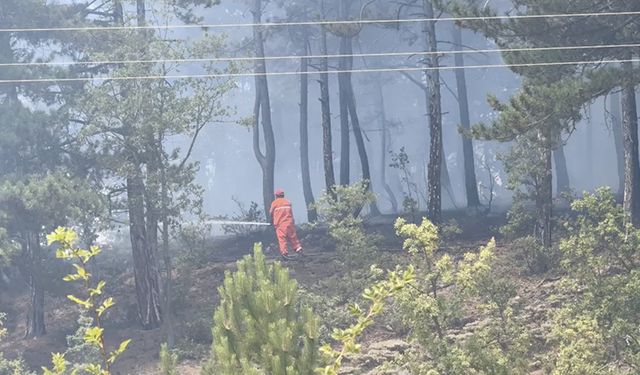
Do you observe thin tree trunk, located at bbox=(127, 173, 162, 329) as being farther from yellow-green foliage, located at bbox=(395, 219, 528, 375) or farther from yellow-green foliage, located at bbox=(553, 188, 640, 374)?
yellow-green foliage, located at bbox=(553, 188, 640, 374)

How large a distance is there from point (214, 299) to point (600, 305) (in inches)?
403

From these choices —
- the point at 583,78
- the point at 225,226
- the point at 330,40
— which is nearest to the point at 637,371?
the point at 583,78

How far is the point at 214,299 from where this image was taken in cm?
2169

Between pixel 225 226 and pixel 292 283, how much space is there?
20.4m

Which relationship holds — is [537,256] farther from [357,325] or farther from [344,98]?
[344,98]

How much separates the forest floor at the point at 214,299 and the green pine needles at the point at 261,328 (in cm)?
678

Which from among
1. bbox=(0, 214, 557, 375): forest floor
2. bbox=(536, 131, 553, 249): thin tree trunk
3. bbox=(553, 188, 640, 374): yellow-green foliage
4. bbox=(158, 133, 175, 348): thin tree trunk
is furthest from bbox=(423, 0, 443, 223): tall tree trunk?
bbox=(553, 188, 640, 374): yellow-green foliage

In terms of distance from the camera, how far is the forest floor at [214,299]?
58.0 ft

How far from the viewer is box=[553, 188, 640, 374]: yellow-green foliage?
12602 millimetres

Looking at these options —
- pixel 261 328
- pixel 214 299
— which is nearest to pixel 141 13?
pixel 214 299

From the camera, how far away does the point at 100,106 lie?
20.8 metres

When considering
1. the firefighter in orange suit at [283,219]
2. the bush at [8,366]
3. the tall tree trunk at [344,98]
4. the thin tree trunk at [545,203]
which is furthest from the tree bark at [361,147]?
the bush at [8,366]

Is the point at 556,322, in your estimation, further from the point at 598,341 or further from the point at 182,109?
the point at 182,109

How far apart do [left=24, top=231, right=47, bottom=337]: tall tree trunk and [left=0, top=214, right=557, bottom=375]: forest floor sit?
27cm
